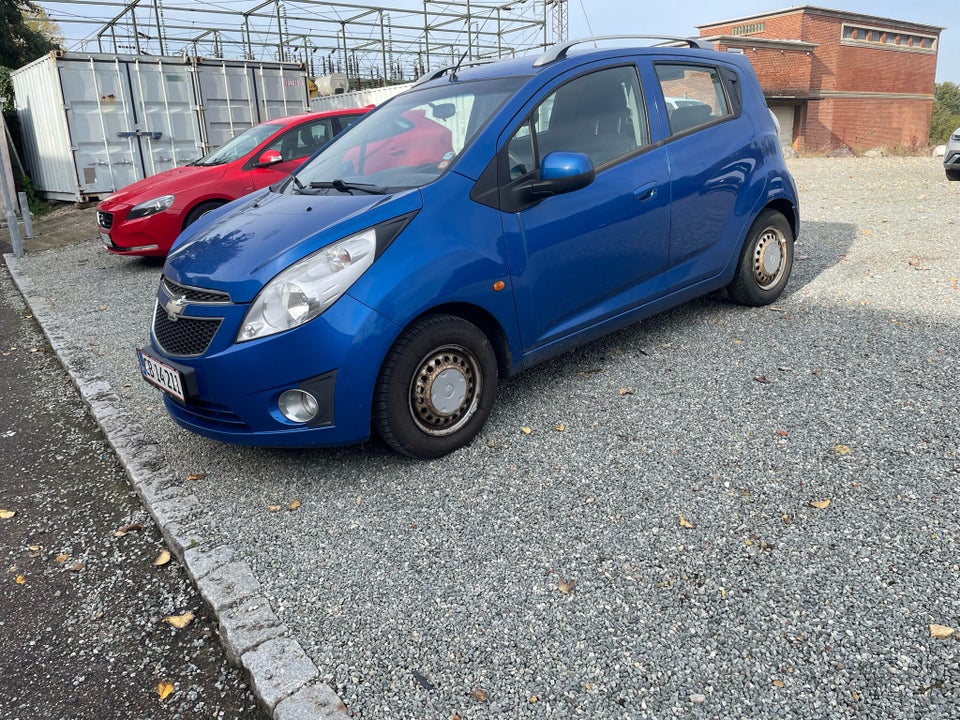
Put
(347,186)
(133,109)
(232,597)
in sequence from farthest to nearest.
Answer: (133,109) < (347,186) < (232,597)

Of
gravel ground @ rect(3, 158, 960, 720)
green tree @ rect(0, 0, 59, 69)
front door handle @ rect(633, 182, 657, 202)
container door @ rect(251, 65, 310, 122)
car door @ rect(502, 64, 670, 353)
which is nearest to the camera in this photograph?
gravel ground @ rect(3, 158, 960, 720)

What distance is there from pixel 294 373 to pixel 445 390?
73 centimetres

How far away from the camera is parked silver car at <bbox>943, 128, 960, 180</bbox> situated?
38.2ft

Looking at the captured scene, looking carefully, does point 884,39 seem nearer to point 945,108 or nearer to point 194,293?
point 945,108

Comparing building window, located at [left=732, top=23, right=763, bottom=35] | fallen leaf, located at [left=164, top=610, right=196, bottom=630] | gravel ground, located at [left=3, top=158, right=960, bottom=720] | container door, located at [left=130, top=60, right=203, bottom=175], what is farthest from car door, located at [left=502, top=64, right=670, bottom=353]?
building window, located at [left=732, top=23, right=763, bottom=35]

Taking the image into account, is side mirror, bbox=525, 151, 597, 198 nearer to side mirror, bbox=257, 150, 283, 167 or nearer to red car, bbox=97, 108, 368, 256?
red car, bbox=97, 108, 368, 256

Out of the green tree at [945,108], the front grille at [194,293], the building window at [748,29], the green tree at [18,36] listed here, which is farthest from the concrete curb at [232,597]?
the green tree at [945,108]

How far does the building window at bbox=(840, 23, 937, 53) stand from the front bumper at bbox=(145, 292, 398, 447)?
47.2 metres

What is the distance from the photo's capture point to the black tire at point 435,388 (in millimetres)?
3283

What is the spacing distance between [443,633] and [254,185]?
7.83m

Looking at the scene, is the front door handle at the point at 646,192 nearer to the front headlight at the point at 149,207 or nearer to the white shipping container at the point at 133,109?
the front headlight at the point at 149,207

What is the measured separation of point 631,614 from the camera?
245 cm

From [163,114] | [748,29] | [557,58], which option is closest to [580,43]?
[557,58]

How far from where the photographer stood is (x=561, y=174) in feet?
11.8
